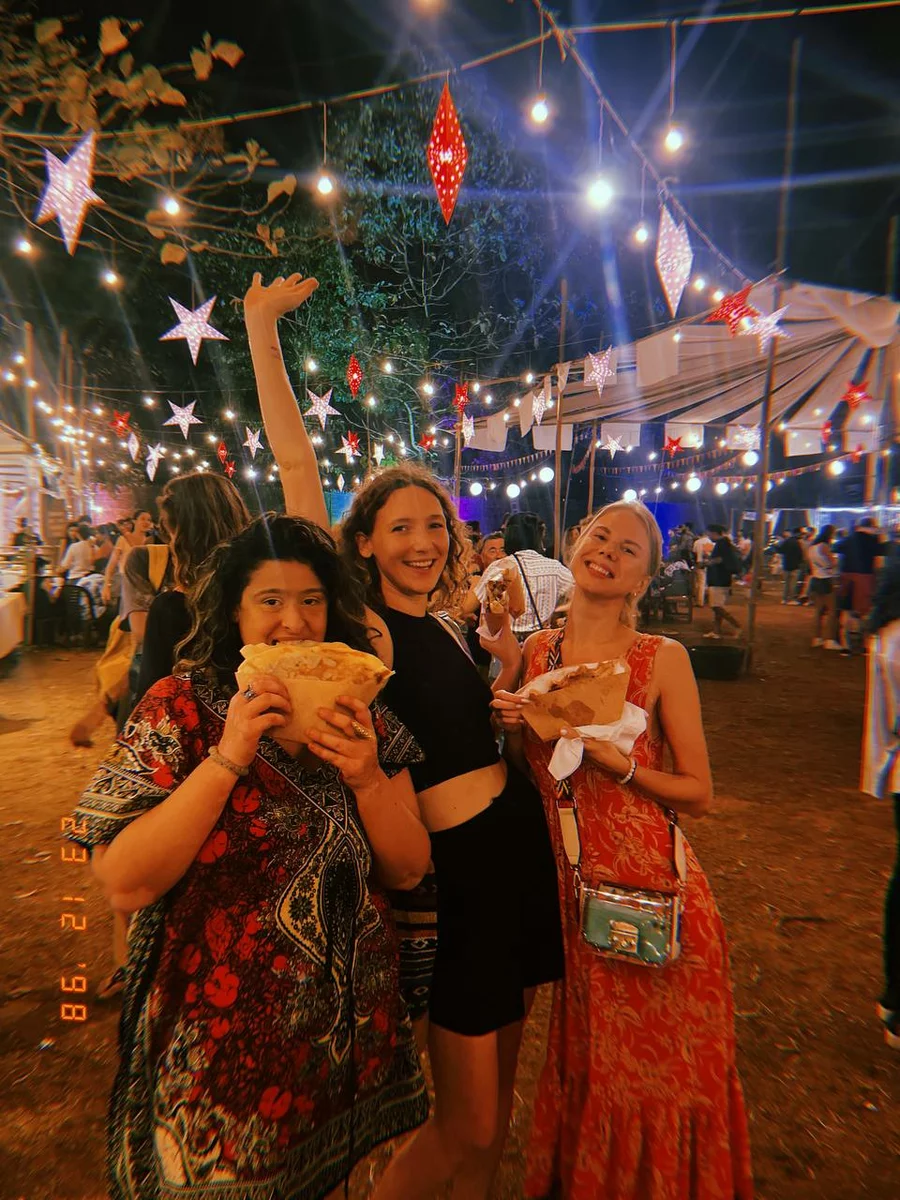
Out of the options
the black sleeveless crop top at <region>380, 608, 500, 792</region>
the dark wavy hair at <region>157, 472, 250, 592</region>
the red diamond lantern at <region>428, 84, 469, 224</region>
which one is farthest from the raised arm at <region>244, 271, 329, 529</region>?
the red diamond lantern at <region>428, 84, 469, 224</region>

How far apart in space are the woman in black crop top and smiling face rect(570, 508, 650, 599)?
1.69 ft

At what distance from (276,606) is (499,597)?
1081 millimetres

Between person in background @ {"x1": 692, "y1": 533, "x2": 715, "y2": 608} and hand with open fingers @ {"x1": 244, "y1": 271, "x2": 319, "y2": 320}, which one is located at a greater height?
hand with open fingers @ {"x1": 244, "y1": 271, "x2": 319, "y2": 320}

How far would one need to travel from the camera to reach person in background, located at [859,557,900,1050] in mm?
2602

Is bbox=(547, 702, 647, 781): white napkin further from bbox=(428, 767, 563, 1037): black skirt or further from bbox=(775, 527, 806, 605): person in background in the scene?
bbox=(775, 527, 806, 605): person in background

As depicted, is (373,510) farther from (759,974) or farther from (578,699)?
(759,974)

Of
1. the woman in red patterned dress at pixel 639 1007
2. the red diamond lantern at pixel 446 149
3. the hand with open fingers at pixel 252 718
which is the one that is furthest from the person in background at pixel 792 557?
the hand with open fingers at pixel 252 718

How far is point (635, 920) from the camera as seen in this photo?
5.66ft

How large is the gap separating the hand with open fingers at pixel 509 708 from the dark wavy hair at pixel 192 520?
1.60 meters

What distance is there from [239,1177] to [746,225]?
870cm

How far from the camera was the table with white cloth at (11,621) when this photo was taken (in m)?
9.58

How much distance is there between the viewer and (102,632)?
12242 mm

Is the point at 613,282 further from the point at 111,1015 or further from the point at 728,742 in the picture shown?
the point at 111,1015

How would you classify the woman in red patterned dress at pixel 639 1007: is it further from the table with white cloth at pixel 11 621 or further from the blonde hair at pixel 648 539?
the table with white cloth at pixel 11 621
